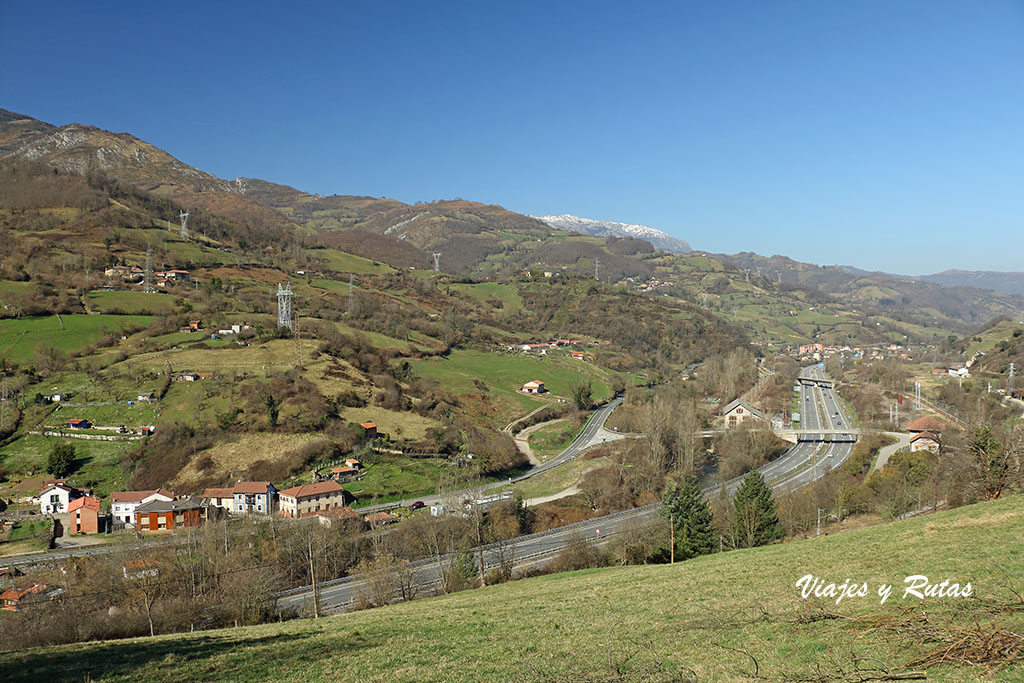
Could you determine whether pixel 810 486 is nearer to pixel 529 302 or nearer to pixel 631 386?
pixel 631 386

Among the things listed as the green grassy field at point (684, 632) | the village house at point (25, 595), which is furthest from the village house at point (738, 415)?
the village house at point (25, 595)

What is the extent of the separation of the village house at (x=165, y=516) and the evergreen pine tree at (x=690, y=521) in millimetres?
33995

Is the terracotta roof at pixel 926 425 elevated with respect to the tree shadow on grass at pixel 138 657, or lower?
lower

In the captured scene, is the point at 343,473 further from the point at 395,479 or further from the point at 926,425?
the point at 926,425

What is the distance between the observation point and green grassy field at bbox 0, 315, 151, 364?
6606 cm

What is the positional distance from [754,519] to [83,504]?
46884mm

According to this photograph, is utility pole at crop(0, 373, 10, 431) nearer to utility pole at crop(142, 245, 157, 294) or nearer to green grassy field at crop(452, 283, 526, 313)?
utility pole at crop(142, 245, 157, 294)

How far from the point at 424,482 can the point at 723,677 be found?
50018mm

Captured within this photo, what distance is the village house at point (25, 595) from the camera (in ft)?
93.8

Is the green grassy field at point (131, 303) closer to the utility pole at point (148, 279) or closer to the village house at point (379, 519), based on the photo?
the utility pole at point (148, 279)

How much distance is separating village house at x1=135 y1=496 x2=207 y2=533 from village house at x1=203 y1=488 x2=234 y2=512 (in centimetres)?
205

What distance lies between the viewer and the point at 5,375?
6103cm

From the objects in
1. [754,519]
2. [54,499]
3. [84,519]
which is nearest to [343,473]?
[84,519]

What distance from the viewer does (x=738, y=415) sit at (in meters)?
80.4
